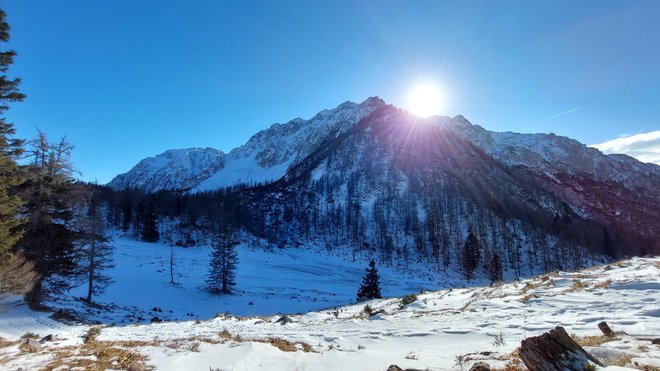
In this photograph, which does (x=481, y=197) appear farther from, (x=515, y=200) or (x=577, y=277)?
(x=577, y=277)

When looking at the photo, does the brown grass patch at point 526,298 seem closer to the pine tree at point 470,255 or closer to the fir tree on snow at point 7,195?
the fir tree on snow at point 7,195

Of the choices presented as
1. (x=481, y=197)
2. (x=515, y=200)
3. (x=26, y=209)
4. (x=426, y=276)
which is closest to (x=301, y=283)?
(x=426, y=276)

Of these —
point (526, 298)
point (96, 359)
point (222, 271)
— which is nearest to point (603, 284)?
point (526, 298)

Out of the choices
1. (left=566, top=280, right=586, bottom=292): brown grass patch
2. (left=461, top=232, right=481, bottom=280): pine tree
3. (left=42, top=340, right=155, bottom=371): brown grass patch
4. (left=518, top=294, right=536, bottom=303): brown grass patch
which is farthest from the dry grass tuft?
(left=461, top=232, right=481, bottom=280): pine tree

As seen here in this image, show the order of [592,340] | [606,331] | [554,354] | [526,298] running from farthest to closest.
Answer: [526,298], [606,331], [592,340], [554,354]

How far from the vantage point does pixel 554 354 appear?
173 inches

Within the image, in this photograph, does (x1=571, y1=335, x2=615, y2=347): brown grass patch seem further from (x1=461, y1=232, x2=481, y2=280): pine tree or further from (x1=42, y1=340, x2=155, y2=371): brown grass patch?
(x1=461, y1=232, x2=481, y2=280): pine tree

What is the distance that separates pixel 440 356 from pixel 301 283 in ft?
197

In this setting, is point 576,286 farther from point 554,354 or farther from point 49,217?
point 49,217

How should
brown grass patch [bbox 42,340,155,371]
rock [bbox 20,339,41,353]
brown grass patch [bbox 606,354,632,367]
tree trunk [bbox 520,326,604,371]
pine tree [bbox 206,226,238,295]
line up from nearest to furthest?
tree trunk [bbox 520,326,604,371], brown grass patch [bbox 606,354,632,367], brown grass patch [bbox 42,340,155,371], rock [bbox 20,339,41,353], pine tree [bbox 206,226,238,295]

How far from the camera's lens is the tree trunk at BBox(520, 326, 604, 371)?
424 centimetres

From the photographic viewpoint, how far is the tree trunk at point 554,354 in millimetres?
4238

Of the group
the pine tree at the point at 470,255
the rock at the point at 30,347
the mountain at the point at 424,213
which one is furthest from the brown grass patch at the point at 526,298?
the pine tree at the point at 470,255

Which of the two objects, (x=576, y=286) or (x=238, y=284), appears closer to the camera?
(x=576, y=286)
